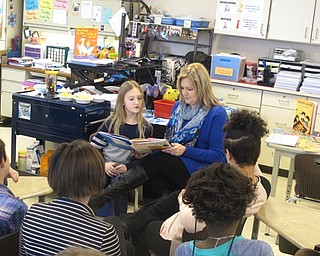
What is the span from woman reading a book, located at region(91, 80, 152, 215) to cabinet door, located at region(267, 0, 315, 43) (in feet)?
7.99

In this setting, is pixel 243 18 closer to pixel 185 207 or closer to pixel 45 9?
pixel 45 9

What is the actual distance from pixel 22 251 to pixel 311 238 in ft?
3.80

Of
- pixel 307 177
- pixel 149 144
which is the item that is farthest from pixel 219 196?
pixel 307 177

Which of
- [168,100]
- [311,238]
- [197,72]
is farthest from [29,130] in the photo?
[311,238]

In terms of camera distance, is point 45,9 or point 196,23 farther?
point 45,9

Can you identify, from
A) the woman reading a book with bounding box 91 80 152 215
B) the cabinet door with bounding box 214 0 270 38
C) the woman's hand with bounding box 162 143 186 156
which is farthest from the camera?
the cabinet door with bounding box 214 0 270 38

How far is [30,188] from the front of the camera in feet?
7.95

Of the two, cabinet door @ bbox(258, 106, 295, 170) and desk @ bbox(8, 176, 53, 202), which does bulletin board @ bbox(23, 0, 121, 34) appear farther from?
desk @ bbox(8, 176, 53, 202)

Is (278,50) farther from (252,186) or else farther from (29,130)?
(252,186)

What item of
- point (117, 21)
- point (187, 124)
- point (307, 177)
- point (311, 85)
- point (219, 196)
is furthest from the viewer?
point (117, 21)

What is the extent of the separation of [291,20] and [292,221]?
339 cm

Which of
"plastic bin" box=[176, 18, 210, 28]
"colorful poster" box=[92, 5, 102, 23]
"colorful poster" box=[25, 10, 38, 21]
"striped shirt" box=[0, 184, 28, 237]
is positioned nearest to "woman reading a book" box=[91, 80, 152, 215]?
"striped shirt" box=[0, 184, 28, 237]

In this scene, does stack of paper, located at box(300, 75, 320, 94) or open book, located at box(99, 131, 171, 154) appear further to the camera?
stack of paper, located at box(300, 75, 320, 94)

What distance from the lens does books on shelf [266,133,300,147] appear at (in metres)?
3.64
